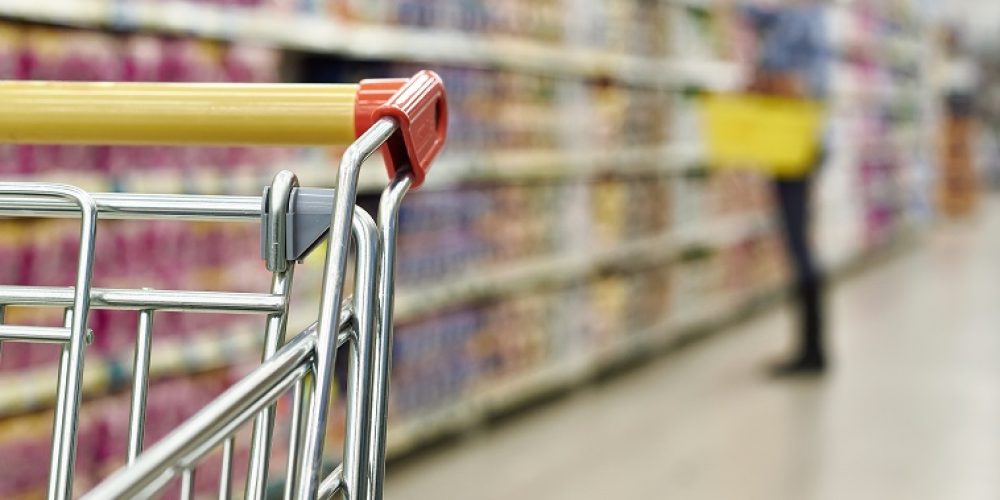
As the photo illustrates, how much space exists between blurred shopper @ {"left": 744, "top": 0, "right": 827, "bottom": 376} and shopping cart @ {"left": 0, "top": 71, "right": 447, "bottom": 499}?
3.72 m

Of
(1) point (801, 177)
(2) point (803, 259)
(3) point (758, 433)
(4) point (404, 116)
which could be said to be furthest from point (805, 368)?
(4) point (404, 116)

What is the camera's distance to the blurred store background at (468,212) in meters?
2.22

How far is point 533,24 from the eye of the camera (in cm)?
391

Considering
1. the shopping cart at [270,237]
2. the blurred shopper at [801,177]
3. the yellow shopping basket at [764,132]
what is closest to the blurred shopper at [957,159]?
the blurred shopper at [801,177]

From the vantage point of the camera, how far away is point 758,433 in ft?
12.4

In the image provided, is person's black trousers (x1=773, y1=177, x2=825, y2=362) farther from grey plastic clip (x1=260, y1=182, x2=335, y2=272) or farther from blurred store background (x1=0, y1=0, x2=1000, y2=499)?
grey plastic clip (x1=260, y1=182, x2=335, y2=272)

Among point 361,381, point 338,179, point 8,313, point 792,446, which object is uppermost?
point 338,179

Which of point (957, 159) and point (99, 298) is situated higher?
point (99, 298)

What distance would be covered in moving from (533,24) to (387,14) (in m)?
0.91

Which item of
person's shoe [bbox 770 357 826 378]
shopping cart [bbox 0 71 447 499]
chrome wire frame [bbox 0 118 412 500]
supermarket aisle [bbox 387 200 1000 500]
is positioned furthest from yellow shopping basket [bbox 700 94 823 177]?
chrome wire frame [bbox 0 118 412 500]

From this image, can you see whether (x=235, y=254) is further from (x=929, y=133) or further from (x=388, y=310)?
(x=929, y=133)

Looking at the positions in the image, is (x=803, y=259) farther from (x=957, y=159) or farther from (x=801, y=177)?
(x=957, y=159)

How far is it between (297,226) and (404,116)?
116 millimetres

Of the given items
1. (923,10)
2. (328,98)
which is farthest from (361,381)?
(923,10)
